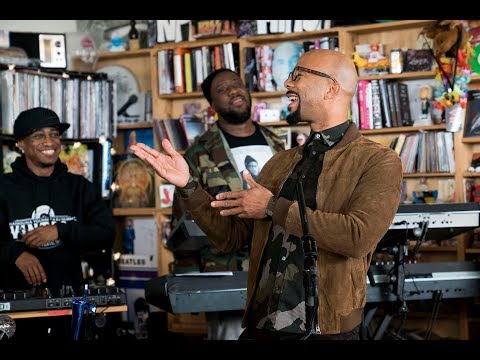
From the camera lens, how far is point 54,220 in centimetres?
406

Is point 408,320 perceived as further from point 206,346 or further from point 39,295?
point 206,346

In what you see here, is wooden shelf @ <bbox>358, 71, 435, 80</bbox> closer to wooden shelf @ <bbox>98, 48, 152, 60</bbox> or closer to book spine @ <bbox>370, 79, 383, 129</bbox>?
book spine @ <bbox>370, 79, 383, 129</bbox>

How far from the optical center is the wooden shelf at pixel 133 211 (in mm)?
6477

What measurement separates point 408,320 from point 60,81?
8.88ft

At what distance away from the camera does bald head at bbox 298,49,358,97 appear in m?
2.55

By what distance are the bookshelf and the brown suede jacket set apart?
10.3 ft

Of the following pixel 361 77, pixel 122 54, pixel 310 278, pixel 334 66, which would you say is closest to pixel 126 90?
pixel 122 54

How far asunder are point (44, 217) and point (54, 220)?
5 centimetres

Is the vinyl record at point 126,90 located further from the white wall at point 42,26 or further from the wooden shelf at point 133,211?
the wooden shelf at point 133,211

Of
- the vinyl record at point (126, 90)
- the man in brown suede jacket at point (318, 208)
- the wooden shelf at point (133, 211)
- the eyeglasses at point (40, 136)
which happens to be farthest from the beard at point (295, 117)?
the vinyl record at point (126, 90)

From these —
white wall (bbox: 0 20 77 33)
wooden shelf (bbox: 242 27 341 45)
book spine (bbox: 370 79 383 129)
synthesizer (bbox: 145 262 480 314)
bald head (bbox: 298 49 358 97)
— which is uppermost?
white wall (bbox: 0 20 77 33)

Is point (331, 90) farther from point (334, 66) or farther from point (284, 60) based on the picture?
point (284, 60)

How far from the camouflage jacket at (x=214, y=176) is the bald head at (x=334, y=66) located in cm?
160

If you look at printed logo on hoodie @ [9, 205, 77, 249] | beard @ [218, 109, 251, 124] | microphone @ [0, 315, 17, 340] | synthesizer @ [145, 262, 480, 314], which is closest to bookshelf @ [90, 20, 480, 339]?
synthesizer @ [145, 262, 480, 314]
